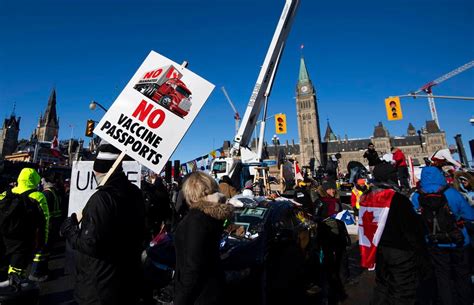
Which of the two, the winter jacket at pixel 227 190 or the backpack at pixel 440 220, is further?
the winter jacket at pixel 227 190

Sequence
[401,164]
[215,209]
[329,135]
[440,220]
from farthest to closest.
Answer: [329,135]
[401,164]
[440,220]
[215,209]

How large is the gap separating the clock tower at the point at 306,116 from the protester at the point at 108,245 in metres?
109

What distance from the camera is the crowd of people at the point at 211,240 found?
2.02 metres

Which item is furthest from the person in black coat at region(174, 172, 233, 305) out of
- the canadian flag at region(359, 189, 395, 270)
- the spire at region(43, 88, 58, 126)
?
the spire at region(43, 88, 58, 126)

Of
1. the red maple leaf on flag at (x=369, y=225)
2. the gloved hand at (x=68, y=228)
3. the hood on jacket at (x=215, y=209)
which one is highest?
the hood on jacket at (x=215, y=209)

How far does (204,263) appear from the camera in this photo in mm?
1967

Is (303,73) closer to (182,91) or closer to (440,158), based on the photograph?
(440,158)

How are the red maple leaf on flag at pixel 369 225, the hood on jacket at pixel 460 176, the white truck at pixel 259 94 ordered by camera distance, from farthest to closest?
the white truck at pixel 259 94 < the hood on jacket at pixel 460 176 < the red maple leaf on flag at pixel 369 225

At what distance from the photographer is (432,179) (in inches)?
152

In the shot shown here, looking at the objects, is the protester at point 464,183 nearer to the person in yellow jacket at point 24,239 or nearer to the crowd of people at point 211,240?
the crowd of people at point 211,240

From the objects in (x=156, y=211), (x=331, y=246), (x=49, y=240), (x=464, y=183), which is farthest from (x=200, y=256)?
(x=464, y=183)

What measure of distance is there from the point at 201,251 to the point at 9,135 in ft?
375

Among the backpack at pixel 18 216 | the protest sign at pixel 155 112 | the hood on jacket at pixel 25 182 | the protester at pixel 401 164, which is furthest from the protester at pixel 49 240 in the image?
the protester at pixel 401 164

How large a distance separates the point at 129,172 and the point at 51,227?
296 centimetres
